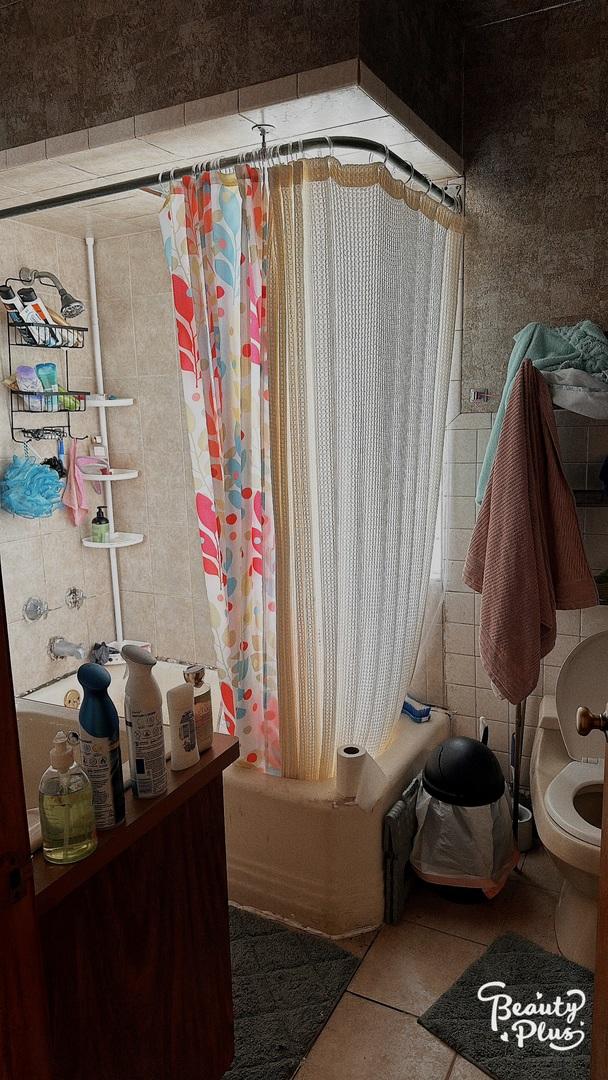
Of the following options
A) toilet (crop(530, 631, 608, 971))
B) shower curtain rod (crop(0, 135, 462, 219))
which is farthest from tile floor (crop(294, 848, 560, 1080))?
shower curtain rod (crop(0, 135, 462, 219))

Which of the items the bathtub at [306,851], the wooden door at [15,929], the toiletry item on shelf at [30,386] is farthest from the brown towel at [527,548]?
the toiletry item on shelf at [30,386]

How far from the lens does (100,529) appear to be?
3037 mm

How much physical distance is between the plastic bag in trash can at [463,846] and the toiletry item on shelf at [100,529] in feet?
5.29

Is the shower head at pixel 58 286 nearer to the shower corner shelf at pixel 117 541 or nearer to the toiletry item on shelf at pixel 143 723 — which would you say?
the shower corner shelf at pixel 117 541

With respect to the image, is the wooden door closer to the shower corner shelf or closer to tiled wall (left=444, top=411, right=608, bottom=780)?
tiled wall (left=444, top=411, right=608, bottom=780)

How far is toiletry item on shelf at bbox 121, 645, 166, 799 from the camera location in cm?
135

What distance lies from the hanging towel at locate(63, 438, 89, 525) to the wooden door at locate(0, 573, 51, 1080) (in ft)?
6.88

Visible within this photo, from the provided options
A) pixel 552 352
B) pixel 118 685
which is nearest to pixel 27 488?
pixel 118 685

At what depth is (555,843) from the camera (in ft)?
6.52

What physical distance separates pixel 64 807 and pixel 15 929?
9.6 inches

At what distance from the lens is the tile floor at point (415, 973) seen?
5.76 feet

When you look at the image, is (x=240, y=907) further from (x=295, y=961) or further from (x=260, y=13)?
(x=260, y=13)

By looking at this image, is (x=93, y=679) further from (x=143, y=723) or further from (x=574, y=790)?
(x=574, y=790)

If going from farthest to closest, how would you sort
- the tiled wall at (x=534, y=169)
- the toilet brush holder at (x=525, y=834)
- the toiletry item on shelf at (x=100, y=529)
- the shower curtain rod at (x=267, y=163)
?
the toiletry item on shelf at (x=100, y=529) → the toilet brush holder at (x=525, y=834) → the tiled wall at (x=534, y=169) → the shower curtain rod at (x=267, y=163)
